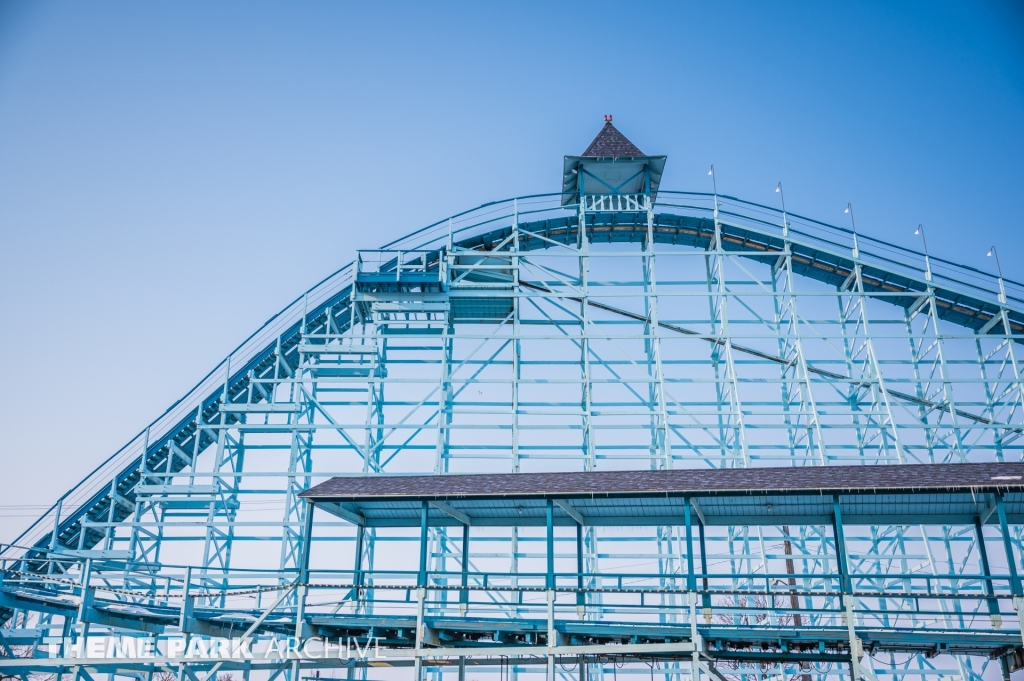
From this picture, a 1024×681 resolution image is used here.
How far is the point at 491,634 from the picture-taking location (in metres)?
16.9

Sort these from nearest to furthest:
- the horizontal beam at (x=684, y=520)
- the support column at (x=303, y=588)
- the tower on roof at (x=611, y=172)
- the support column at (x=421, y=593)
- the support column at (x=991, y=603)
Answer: the support column at (x=991, y=603) < the support column at (x=421, y=593) < the support column at (x=303, y=588) < the horizontal beam at (x=684, y=520) < the tower on roof at (x=611, y=172)

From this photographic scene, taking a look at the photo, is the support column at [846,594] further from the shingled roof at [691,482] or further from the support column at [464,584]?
the support column at [464,584]

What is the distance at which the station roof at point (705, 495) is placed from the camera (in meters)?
14.8

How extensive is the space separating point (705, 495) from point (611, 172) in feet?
42.2

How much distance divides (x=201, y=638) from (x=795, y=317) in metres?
15.8

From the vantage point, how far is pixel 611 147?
2617 centimetres

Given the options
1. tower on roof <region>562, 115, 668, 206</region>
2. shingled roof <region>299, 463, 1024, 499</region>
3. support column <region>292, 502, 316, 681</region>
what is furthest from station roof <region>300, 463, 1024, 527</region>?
tower on roof <region>562, 115, 668, 206</region>

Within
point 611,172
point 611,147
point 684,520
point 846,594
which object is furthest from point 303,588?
point 611,147

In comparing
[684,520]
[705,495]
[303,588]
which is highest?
[705,495]

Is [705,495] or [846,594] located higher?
[705,495]

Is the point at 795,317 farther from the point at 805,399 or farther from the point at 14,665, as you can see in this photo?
the point at 14,665

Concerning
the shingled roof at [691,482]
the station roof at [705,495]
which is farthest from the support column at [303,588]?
the shingled roof at [691,482]

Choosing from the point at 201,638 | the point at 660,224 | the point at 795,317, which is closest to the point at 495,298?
the point at 660,224

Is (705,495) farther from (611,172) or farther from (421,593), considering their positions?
(611,172)
